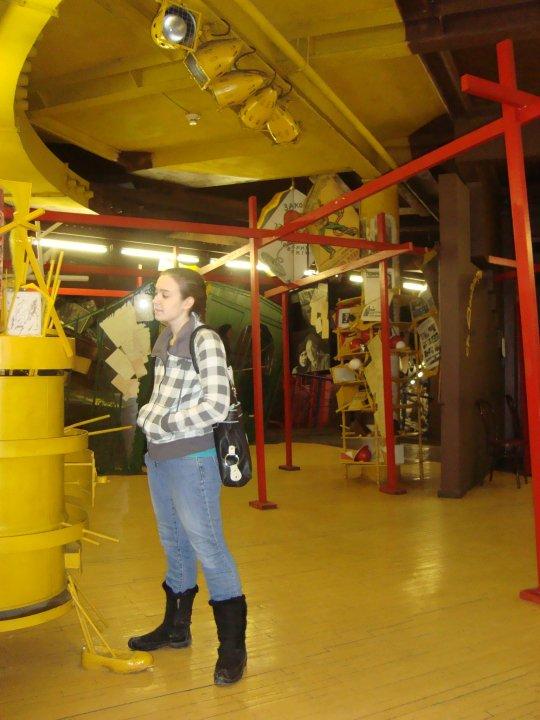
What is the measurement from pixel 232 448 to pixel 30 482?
76 centimetres

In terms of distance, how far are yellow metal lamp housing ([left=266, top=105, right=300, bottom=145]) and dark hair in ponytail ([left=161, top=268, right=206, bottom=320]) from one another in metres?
3.43

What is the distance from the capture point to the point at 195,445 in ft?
8.39

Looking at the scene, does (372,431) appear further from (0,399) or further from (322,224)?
(0,399)

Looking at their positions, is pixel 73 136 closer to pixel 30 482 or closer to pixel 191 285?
pixel 191 285

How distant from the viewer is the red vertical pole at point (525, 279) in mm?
3492

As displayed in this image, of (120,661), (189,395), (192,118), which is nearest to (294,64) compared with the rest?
(192,118)

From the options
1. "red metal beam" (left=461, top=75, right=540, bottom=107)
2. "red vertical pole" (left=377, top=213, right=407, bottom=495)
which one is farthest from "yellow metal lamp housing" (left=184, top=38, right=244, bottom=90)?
"red vertical pole" (left=377, top=213, right=407, bottom=495)

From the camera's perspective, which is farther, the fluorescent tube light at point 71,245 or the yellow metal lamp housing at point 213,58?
the fluorescent tube light at point 71,245

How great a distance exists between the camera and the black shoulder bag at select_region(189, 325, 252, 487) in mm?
2539

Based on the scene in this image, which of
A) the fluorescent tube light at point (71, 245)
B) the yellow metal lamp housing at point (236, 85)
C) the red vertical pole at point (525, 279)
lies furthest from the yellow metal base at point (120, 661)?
the fluorescent tube light at point (71, 245)

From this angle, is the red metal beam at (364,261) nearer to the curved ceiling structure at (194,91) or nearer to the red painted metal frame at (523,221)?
the curved ceiling structure at (194,91)

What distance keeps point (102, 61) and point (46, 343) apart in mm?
4650

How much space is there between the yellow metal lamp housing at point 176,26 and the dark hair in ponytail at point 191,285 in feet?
8.23

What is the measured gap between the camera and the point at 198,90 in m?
6.57
